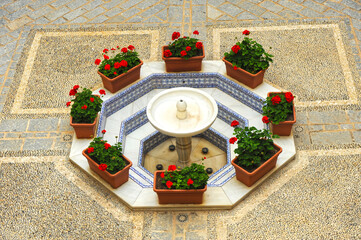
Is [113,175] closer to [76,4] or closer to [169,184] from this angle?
[169,184]

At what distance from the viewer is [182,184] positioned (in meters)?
7.05

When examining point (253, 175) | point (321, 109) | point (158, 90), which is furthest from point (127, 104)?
point (321, 109)

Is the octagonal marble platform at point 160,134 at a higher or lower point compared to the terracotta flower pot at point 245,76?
lower

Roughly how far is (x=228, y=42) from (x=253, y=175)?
11.8ft

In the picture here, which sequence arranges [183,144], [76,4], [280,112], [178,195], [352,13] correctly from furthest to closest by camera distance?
[76,4], [352,13], [183,144], [280,112], [178,195]

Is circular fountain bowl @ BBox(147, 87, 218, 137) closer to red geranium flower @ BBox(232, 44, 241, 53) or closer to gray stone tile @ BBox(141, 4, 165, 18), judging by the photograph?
red geranium flower @ BBox(232, 44, 241, 53)

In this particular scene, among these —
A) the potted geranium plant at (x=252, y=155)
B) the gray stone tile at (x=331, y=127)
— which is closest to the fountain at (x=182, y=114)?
the potted geranium plant at (x=252, y=155)

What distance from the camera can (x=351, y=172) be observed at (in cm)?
770

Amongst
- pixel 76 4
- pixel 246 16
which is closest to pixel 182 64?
pixel 246 16

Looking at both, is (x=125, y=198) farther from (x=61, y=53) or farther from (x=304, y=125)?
(x=61, y=53)

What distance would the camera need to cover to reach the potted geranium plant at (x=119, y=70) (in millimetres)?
8742

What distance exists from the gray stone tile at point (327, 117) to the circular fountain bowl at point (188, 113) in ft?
6.37

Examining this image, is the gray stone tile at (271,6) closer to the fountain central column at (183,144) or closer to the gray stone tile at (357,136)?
the gray stone tile at (357,136)

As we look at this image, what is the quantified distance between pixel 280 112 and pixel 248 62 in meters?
1.28
